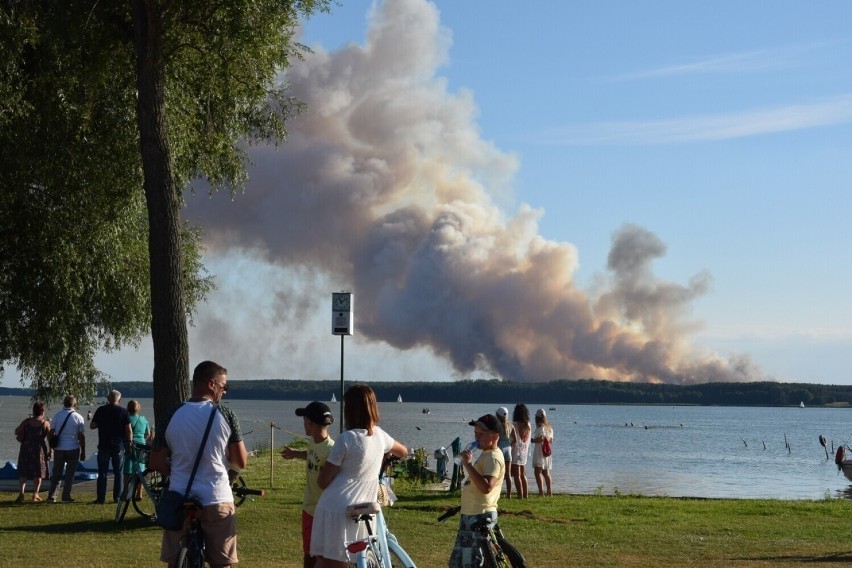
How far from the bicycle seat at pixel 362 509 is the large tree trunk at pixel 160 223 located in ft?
27.1

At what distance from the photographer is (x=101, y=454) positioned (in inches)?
744

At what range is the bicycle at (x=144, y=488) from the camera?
15266mm

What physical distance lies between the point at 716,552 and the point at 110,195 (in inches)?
413

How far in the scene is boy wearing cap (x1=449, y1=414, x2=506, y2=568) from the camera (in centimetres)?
923

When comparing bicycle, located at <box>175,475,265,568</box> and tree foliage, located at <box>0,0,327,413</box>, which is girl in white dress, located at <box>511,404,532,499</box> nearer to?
tree foliage, located at <box>0,0,327,413</box>

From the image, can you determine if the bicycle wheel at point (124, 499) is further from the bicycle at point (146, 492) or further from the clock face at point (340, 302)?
the clock face at point (340, 302)

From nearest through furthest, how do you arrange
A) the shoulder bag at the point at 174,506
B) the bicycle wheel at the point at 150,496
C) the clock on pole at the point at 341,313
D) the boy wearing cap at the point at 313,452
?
1. the shoulder bag at the point at 174,506
2. the boy wearing cap at the point at 313,452
3. the bicycle wheel at the point at 150,496
4. the clock on pole at the point at 341,313

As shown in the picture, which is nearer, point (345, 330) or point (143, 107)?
point (143, 107)

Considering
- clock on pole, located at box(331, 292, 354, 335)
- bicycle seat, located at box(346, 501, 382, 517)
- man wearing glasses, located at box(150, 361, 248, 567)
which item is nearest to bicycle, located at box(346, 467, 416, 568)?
bicycle seat, located at box(346, 501, 382, 517)

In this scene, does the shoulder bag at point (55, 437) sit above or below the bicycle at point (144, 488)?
above

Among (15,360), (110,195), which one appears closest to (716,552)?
(110,195)

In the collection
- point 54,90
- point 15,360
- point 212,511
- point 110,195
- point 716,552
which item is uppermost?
point 54,90

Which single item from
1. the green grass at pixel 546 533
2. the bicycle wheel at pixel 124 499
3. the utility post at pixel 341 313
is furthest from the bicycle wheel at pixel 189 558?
the utility post at pixel 341 313

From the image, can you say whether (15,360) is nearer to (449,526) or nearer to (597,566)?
(449,526)
